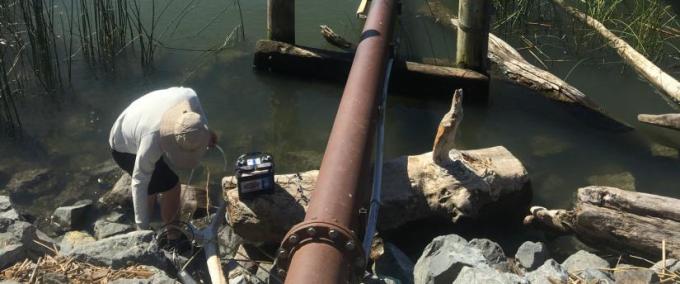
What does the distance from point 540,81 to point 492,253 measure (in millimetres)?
2811

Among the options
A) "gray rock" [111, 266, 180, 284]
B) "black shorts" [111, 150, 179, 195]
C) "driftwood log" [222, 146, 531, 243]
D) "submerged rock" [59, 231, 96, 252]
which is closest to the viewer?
"gray rock" [111, 266, 180, 284]

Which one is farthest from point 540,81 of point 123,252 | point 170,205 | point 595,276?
point 123,252

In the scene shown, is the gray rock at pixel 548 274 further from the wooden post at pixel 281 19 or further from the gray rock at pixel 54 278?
the wooden post at pixel 281 19

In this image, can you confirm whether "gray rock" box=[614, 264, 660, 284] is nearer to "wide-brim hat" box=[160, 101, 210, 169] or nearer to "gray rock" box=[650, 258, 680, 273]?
"gray rock" box=[650, 258, 680, 273]

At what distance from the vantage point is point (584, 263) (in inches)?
195

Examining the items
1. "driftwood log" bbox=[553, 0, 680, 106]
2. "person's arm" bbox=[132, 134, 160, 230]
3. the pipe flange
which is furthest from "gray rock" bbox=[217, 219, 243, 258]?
"driftwood log" bbox=[553, 0, 680, 106]

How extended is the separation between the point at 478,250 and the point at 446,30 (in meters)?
5.12

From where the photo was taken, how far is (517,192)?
18.9ft

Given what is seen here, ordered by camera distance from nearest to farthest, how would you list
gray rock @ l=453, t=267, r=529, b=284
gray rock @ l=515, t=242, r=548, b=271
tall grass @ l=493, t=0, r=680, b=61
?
gray rock @ l=453, t=267, r=529, b=284 < gray rock @ l=515, t=242, r=548, b=271 < tall grass @ l=493, t=0, r=680, b=61

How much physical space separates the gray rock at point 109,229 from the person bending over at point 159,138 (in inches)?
25.8

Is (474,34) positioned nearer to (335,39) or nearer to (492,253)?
(335,39)

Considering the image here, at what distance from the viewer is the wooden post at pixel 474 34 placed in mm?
Result: 7117

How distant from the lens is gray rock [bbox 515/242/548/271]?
16.3 ft

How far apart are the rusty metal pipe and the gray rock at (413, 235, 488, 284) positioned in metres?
0.84
